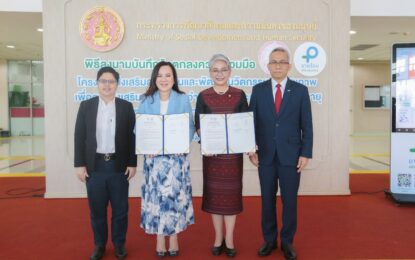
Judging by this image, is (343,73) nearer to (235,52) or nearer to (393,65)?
(393,65)

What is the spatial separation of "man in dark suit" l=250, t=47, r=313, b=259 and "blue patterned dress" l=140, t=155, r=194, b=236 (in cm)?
62

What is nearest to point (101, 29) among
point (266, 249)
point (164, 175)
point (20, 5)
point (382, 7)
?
point (20, 5)

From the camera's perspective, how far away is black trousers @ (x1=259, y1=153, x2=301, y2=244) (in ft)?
10.0

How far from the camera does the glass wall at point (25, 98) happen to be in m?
15.6

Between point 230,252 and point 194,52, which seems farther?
point 194,52

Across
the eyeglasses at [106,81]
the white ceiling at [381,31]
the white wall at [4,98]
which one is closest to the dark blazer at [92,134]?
the eyeglasses at [106,81]

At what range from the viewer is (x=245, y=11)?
5.02 m

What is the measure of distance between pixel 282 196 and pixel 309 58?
2.57m

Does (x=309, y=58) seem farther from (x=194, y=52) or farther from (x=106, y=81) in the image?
(x=106, y=81)

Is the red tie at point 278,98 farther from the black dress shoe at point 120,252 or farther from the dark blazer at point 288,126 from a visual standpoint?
the black dress shoe at point 120,252

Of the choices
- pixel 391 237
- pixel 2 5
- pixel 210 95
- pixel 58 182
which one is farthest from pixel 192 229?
pixel 2 5

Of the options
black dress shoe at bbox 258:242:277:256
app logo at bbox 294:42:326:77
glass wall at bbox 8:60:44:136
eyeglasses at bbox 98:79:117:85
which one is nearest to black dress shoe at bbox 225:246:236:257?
black dress shoe at bbox 258:242:277:256

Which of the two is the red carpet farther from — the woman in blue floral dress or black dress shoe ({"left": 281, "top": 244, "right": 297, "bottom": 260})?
the woman in blue floral dress

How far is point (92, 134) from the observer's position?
2928 millimetres
